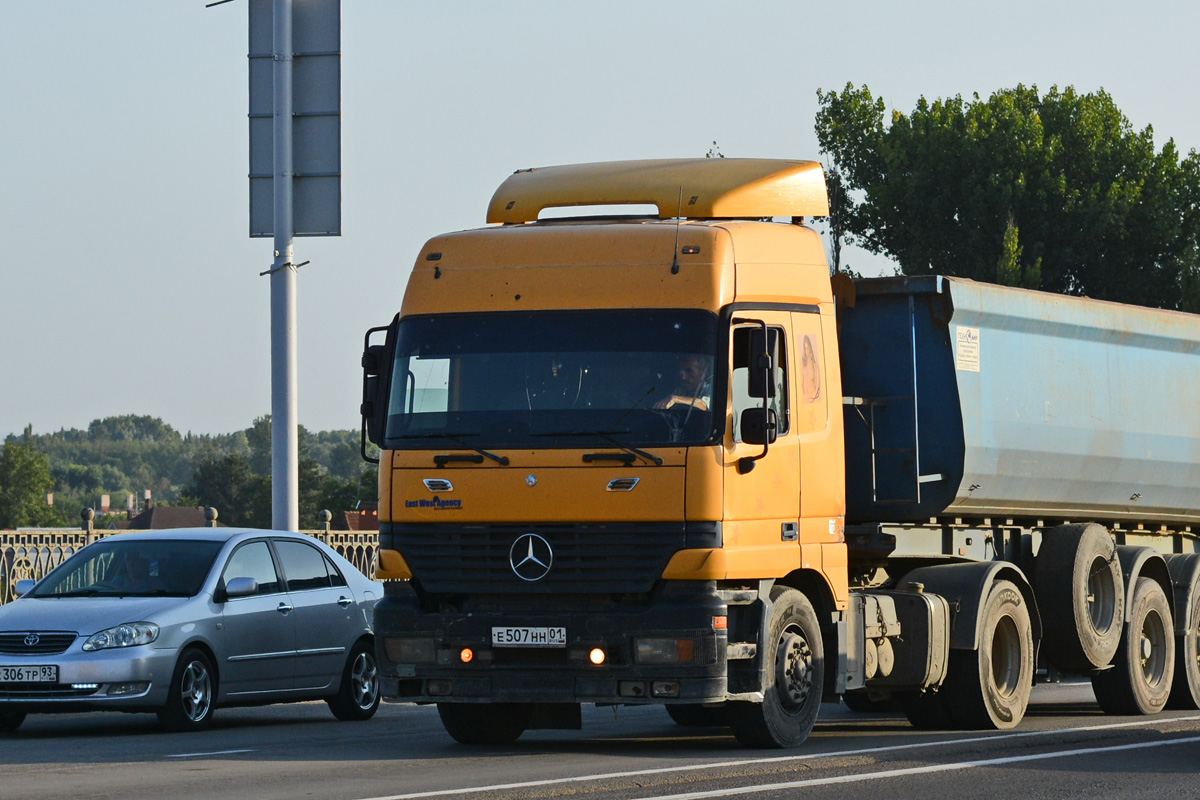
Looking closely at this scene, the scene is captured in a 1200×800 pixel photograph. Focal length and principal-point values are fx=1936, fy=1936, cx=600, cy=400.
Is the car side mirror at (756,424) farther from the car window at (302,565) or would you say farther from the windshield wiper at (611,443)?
the car window at (302,565)

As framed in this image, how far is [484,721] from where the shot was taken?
12844mm

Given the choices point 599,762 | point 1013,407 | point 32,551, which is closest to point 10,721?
point 599,762

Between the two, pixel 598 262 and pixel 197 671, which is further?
pixel 197 671

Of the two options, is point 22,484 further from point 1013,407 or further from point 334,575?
point 1013,407

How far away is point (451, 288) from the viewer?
11914mm

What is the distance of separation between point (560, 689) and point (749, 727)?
1.30 m

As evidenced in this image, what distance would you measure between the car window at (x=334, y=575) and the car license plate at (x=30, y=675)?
289 centimetres

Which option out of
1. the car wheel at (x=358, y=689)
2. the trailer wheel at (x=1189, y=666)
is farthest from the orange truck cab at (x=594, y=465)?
the trailer wheel at (x=1189, y=666)

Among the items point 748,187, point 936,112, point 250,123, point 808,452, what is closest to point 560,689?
point 808,452

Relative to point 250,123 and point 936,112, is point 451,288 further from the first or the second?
point 936,112

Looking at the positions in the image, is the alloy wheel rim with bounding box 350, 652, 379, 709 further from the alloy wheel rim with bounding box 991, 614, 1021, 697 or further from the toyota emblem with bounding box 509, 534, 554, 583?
the alloy wheel rim with bounding box 991, 614, 1021, 697

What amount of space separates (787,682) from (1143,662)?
5.50 m

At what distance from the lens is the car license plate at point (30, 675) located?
1362 cm

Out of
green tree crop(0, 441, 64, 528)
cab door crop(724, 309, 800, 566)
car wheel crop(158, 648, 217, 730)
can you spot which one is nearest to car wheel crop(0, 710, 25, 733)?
car wheel crop(158, 648, 217, 730)
